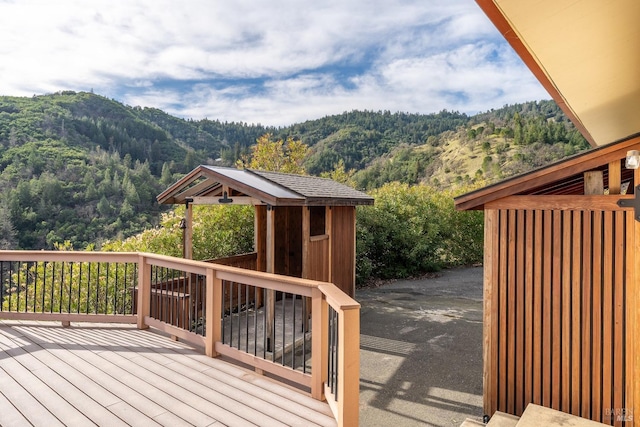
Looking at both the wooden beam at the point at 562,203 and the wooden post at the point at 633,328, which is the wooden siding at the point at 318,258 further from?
the wooden post at the point at 633,328

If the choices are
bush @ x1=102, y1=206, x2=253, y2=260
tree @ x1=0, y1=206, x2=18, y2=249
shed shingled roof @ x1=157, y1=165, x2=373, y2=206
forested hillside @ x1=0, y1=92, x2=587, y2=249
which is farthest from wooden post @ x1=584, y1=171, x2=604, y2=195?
tree @ x1=0, y1=206, x2=18, y2=249

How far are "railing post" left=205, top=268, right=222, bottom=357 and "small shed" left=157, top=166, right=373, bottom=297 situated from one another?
132 centimetres

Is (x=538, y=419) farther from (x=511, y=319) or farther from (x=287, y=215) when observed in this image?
(x=287, y=215)

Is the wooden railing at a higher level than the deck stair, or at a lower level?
higher

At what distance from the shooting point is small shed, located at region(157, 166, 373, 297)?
214 inches

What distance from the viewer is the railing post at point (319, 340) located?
9.98 feet

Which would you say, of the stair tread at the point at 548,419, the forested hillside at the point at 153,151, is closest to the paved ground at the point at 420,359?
the stair tread at the point at 548,419

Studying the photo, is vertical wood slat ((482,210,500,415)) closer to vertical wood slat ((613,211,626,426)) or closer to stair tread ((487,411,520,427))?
stair tread ((487,411,520,427))

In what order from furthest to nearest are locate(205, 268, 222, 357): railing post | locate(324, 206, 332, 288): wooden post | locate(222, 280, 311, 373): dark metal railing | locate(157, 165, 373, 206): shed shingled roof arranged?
locate(324, 206, 332, 288): wooden post, locate(157, 165, 373, 206): shed shingled roof, locate(222, 280, 311, 373): dark metal railing, locate(205, 268, 222, 357): railing post

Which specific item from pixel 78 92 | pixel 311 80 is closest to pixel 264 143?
pixel 311 80

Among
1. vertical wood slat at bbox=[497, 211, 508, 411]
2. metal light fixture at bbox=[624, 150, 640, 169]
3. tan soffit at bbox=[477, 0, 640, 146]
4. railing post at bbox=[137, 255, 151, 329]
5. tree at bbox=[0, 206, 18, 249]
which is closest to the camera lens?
tan soffit at bbox=[477, 0, 640, 146]

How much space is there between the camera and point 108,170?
35.9 metres

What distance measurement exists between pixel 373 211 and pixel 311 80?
41455 millimetres

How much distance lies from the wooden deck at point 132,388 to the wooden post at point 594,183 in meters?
2.82
